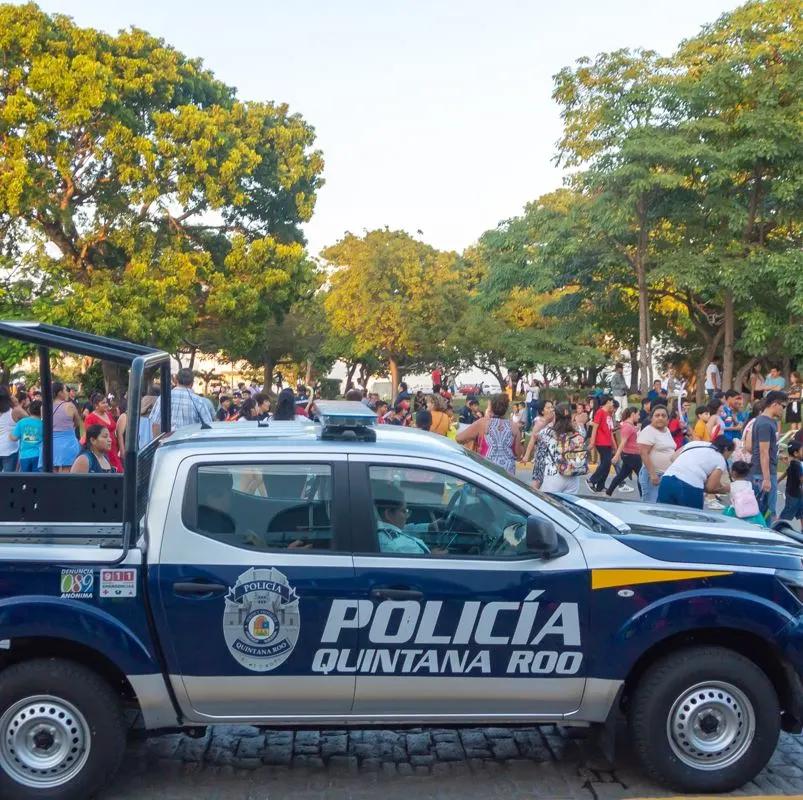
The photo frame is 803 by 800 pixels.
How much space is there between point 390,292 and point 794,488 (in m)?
36.0

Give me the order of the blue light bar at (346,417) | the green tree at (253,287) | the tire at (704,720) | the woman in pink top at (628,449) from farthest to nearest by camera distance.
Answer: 1. the green tree at (253,287)
2. the woman in pink top at (628,449)
3. the blue light bar at (346,417)
4. the tire at (704,720)

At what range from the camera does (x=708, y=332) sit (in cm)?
3195

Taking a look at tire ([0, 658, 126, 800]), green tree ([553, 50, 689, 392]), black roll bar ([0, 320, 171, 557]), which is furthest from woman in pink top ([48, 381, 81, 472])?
green tree ([553, 50, 689, 392])

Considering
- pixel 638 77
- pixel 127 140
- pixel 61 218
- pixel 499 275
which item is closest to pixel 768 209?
pixel 638 77

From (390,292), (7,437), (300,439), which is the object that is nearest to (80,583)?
(300,439)

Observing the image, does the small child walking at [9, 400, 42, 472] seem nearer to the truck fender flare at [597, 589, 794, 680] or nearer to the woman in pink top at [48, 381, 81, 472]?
the woman in pink top at [48, 381, 81, 472]

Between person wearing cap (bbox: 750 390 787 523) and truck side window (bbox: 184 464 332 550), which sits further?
person wearing cap (bbox: 750 390 787 523)

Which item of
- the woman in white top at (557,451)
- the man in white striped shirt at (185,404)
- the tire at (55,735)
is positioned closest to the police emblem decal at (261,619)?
the tire at (55,735)

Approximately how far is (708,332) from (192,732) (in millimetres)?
29420

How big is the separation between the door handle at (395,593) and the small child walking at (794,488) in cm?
639

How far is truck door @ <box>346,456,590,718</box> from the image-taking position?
4.60 metres

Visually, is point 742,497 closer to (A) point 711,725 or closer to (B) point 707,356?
(A) point 711,725

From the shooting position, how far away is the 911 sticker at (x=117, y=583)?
4.47 m

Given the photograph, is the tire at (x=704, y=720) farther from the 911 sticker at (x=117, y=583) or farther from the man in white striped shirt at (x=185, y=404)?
the man in white striped shirt at (x=185, y=404)
